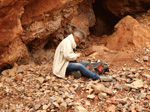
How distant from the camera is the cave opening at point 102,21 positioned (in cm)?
1020

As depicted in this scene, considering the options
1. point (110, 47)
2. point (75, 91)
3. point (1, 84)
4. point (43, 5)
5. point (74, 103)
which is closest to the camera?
point (74, 103)

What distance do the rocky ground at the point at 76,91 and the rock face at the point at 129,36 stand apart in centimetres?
117

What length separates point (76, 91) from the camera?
181 inches

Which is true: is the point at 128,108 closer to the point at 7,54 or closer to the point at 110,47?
the point at 7,54

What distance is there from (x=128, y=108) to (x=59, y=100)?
4.37 feet

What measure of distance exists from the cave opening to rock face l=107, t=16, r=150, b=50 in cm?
240

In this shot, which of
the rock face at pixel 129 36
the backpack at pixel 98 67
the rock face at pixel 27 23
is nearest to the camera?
the rock face at pixel 27 23

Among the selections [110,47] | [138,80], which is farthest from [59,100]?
[110,47]

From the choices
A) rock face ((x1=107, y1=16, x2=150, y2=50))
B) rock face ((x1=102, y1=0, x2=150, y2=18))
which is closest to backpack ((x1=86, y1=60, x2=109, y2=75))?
rock face ((x1=107, y1=16, x2=150, y2=50))

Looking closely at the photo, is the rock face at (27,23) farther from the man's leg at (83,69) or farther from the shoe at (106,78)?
the shoe at (106,78)

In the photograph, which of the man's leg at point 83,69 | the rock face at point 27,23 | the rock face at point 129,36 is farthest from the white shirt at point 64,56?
the rock face at point 129,36

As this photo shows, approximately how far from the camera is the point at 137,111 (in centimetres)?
364

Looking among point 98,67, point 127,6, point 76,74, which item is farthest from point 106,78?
point 127,6

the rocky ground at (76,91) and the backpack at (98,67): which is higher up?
the backpack at (98,67)
